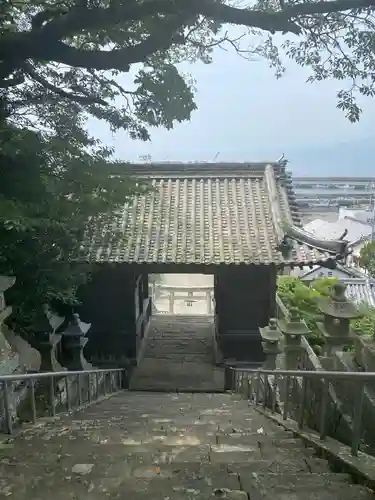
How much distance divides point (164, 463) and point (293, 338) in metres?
3.95

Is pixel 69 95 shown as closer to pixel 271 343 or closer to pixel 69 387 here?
pixel 69 387

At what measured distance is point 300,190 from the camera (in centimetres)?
7062

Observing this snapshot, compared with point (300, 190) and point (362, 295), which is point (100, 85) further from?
point (300, 190)

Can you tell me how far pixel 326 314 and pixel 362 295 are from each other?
18291mm

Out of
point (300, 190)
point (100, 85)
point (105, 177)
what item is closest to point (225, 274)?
point (105, 177)

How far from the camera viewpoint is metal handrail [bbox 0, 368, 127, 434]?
5.00 m

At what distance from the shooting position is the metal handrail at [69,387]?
5.00 meters

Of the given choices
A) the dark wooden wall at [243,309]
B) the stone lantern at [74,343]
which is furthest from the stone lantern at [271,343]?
the stone lantern at [74,343]

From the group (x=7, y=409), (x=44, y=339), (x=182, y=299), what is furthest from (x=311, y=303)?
(x=182, y=299)

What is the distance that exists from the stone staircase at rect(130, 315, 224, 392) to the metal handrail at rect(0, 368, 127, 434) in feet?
2.83

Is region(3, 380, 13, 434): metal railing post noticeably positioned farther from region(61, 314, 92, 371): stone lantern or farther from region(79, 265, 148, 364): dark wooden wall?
region(79, 265, 148, 364): dark wooden wall

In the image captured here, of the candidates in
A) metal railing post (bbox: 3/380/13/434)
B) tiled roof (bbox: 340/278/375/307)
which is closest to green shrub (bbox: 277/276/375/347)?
metal railing post (bbox: 3/380/13/434)

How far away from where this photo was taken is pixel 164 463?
4.11 meters

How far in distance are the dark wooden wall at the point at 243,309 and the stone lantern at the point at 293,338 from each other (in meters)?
5.02
